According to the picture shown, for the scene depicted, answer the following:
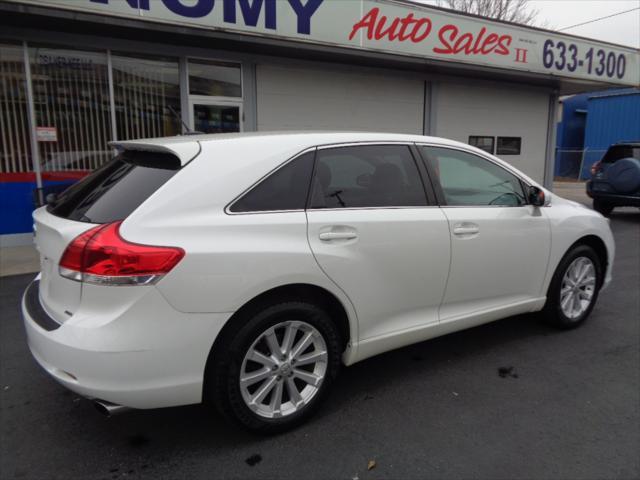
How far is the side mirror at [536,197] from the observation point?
3812 mm

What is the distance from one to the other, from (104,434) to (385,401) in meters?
1.65

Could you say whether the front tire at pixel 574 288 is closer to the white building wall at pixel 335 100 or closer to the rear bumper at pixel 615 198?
the white building wall at pixel 335 100

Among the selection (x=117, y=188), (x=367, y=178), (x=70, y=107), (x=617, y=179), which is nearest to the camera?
(x=117, y=188)

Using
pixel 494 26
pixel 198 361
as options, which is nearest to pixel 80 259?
pixel 198 361

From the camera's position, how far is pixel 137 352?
7.36ft

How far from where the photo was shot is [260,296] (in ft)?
8.40

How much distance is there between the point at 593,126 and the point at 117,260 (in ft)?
89.0

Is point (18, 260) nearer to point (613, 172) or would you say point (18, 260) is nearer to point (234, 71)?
point (234, 71)

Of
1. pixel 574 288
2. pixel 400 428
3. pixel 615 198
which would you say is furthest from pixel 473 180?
pixel 615 198

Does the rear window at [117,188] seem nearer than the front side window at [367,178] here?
Yes

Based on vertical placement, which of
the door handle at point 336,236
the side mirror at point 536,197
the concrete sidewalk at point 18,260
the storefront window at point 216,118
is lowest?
the concrete sidewalk at point 18,260

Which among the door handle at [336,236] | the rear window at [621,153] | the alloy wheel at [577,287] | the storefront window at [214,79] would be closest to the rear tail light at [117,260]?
the door handle at [336,236]

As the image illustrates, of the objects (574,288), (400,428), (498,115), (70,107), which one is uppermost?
(498,115)

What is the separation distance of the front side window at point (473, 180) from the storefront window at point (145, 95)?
238 inches
